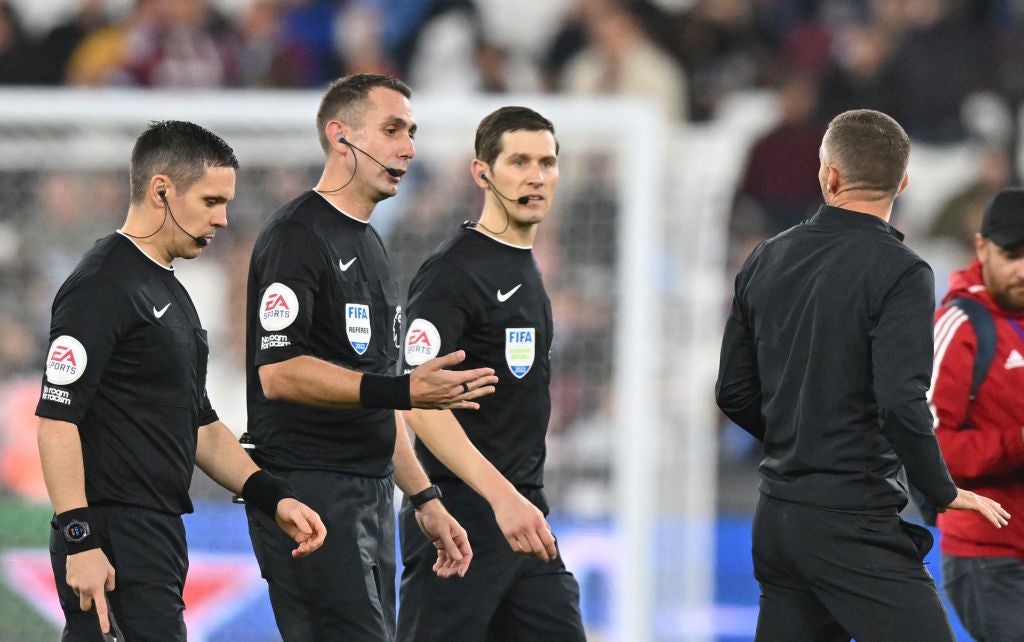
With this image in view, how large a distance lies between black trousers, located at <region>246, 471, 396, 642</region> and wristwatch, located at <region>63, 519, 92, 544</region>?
779 mm

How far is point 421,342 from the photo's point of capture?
4.77 meters

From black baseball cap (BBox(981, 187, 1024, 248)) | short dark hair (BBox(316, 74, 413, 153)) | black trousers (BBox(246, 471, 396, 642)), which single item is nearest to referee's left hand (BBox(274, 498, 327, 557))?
black trousers (BBox(246, 471, 396, 642))

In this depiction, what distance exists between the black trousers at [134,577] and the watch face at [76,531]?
0.21 feet

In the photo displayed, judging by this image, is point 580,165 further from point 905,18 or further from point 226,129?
point 905,18

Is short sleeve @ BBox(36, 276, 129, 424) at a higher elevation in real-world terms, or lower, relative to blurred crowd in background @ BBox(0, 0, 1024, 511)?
lower

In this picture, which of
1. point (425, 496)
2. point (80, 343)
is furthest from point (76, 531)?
point (425, 496)

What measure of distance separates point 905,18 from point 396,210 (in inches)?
243

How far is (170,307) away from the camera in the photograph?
418 cm

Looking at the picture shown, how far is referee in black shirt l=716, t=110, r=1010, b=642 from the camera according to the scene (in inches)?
152

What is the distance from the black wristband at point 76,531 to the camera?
387cm

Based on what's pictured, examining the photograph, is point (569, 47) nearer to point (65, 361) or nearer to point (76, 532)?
point (65, 361)

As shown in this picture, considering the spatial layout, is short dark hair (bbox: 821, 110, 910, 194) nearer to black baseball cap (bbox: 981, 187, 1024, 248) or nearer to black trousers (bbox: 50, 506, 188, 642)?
black baseball cap (bbox: 981, 187, 1024, 248)

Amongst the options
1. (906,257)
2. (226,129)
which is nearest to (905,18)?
(226,129)

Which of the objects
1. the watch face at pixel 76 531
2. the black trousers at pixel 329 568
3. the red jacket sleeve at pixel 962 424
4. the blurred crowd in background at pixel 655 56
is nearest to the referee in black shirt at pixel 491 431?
the black trousers at pixel 329 568
